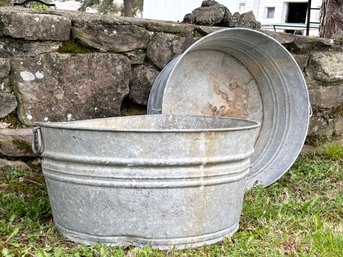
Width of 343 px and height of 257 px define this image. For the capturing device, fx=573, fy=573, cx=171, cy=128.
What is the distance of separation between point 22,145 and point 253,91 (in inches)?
57.0

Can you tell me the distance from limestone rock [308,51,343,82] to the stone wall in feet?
3.01

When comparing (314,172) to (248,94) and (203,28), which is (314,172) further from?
(203,28)

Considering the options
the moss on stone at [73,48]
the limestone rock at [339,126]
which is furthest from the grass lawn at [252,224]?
the limestone rock at [339,126]

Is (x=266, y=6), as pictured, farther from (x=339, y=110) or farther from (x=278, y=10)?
(x=339, y=110)

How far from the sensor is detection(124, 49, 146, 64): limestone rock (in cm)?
330

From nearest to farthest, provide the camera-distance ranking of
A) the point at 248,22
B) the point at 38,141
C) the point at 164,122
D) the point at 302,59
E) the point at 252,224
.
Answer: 1. the point at 38,141
2. the point at 252,224
3. the point at 164,122
4. the point at 248,22
5. the point at 302,59

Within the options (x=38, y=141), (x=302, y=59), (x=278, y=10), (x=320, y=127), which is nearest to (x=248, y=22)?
(x=302, y=59)

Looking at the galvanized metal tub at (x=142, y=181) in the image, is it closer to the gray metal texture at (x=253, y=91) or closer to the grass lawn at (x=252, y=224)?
the grass lawn at (x=252, y=224)

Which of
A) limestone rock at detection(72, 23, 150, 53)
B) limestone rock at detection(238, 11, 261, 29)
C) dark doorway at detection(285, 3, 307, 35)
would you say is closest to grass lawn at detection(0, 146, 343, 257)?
limestone rock at detection(72, 23, 150, 53)

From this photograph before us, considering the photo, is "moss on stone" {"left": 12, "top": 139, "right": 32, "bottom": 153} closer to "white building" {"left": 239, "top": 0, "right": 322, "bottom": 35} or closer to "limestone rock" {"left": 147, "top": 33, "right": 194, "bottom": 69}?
"limestone rock" {"left": 147, "top": 33, "right": 194, "bottom": 69}

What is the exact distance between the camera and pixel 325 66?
4082 millimetres

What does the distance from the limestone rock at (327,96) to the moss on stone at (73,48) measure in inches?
67.6

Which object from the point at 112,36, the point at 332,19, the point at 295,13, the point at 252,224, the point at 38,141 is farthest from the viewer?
the point at 295,13

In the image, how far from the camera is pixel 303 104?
338 centimetres
